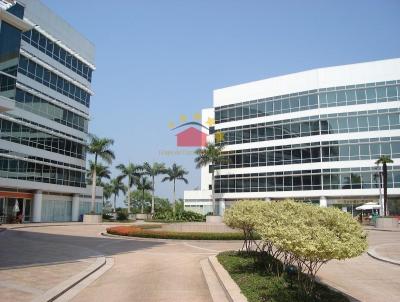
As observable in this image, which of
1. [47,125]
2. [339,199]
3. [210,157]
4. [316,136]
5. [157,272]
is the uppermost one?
[316,136]

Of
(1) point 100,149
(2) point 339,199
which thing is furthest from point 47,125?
(2) point 339,199

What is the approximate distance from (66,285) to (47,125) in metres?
42.7

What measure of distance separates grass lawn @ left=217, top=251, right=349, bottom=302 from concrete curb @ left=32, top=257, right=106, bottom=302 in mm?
5051

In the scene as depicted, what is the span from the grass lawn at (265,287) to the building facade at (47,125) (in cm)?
3486

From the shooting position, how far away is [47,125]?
51.5 m

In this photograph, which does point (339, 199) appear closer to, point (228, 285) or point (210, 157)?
point (210, 157)

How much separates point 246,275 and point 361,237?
5.13 metres

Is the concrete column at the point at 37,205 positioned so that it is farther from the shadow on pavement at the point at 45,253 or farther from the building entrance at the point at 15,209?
the shadow on pavement at the point at 45,253

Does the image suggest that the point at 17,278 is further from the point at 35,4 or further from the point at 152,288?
the point at 35,4

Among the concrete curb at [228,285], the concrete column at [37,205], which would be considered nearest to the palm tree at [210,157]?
→ the concrete column at [37,205]

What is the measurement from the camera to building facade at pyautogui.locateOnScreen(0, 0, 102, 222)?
1812 inches

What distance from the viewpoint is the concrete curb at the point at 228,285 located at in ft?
34.2

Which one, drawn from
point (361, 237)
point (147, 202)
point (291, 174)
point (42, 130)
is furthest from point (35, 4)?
point (147, 202)

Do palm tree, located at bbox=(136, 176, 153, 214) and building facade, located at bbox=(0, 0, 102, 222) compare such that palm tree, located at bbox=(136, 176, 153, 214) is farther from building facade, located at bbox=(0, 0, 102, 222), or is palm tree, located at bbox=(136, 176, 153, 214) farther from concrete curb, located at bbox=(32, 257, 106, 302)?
concrete curb, located at bbox=(32, 257, 106, 302)
